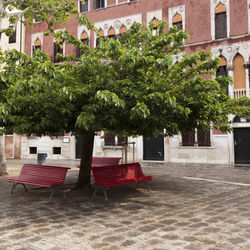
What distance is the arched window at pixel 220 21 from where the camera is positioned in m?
19.4

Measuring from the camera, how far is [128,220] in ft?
17.8

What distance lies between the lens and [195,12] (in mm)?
20234

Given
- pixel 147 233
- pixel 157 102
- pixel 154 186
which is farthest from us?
pixel 154 186

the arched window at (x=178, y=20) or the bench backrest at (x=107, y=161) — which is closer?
the bench backrest at (x=107, y=161)

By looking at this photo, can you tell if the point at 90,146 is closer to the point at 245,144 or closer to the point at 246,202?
the point at 246,202

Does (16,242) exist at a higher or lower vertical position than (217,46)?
lower

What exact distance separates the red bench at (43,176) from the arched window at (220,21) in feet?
53.4

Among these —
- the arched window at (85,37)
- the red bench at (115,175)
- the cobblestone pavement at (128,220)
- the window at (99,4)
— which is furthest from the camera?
the arched window at (85,37)

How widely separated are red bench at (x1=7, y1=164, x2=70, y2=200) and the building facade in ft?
41.0

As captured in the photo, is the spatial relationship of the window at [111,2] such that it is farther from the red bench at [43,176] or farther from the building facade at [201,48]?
the red bench at [43,176]

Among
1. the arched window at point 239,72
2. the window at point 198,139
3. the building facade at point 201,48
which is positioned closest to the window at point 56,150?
the building facade at point 201,48

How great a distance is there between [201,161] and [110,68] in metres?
14.5

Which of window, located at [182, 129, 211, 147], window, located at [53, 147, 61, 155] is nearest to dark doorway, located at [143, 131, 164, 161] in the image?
window, located at [182, 129, 211, 147]

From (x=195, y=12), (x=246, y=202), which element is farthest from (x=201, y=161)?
(x=246, y=202)
